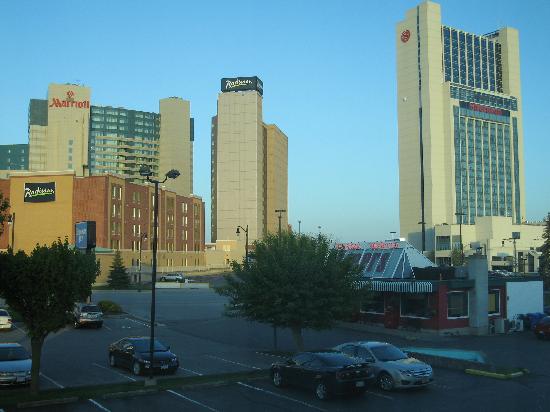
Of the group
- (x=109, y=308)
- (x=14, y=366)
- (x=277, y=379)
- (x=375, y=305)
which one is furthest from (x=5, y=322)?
(x=375, y=305)

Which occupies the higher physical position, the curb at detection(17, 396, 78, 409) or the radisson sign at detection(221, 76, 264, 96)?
the radisson sign at detection(221, 76, 264, 96)

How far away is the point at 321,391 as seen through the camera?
2038 centimetres

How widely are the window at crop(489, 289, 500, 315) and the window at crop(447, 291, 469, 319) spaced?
3583 millimetres

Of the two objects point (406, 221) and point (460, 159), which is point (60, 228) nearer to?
point (406, 221)

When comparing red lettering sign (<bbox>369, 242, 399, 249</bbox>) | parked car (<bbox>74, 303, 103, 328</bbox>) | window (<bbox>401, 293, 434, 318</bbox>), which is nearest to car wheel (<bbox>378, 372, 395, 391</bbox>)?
window (<bbox>401, 293, 434, 318</bbox>)

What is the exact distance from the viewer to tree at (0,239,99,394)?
19.1 m

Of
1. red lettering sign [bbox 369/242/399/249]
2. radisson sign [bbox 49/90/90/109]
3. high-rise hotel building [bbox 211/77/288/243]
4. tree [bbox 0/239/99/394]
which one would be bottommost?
tree [bbox 0/239/99/394]

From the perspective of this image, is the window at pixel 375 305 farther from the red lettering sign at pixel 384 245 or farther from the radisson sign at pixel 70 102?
the radisson sign at pixel 70 102

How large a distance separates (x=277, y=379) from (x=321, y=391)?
2.70 m

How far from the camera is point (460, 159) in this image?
648ft

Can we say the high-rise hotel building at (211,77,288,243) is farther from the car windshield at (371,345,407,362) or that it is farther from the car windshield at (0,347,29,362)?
the car windshield at (371,345,407,362)

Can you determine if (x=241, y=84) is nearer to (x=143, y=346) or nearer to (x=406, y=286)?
(x=406, y=286)

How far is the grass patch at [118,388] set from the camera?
19.2m

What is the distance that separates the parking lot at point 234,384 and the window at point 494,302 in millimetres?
4342
